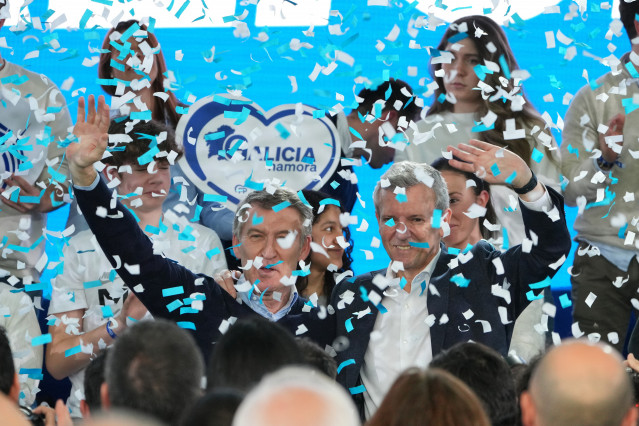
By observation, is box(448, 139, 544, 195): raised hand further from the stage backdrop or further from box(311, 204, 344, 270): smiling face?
the stage backdrop

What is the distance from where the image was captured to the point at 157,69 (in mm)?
3975

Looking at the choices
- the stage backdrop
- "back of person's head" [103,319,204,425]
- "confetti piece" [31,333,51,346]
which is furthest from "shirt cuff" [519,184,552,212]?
"confetti piece" [31,333,51,346]

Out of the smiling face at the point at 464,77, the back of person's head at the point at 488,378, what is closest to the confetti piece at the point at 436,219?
the smiling face at the point at 464,77

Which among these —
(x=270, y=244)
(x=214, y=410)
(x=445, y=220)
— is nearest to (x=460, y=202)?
(x=445, y=220)

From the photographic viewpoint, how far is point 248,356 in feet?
7.38

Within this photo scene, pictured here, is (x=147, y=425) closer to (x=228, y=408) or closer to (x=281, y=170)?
(x=228, y=408)

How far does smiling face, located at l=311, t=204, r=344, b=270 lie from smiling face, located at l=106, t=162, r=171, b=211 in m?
0.61

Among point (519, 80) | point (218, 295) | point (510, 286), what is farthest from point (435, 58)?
point (218, 295)

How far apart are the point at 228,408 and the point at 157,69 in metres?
2.53

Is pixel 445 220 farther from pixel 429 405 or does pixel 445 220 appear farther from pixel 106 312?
pixel 429 405

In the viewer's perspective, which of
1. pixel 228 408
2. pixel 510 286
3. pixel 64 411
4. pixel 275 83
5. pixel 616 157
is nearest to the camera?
pixel 228 408

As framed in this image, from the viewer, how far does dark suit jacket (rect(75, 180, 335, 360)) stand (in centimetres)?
322

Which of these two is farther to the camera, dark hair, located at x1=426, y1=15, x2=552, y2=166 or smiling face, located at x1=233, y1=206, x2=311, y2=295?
dark hair, located at x1=426, y1=15, x2=552, y2=166

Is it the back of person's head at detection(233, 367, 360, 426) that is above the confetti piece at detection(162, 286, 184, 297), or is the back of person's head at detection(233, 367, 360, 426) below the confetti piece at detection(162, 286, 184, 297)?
above
